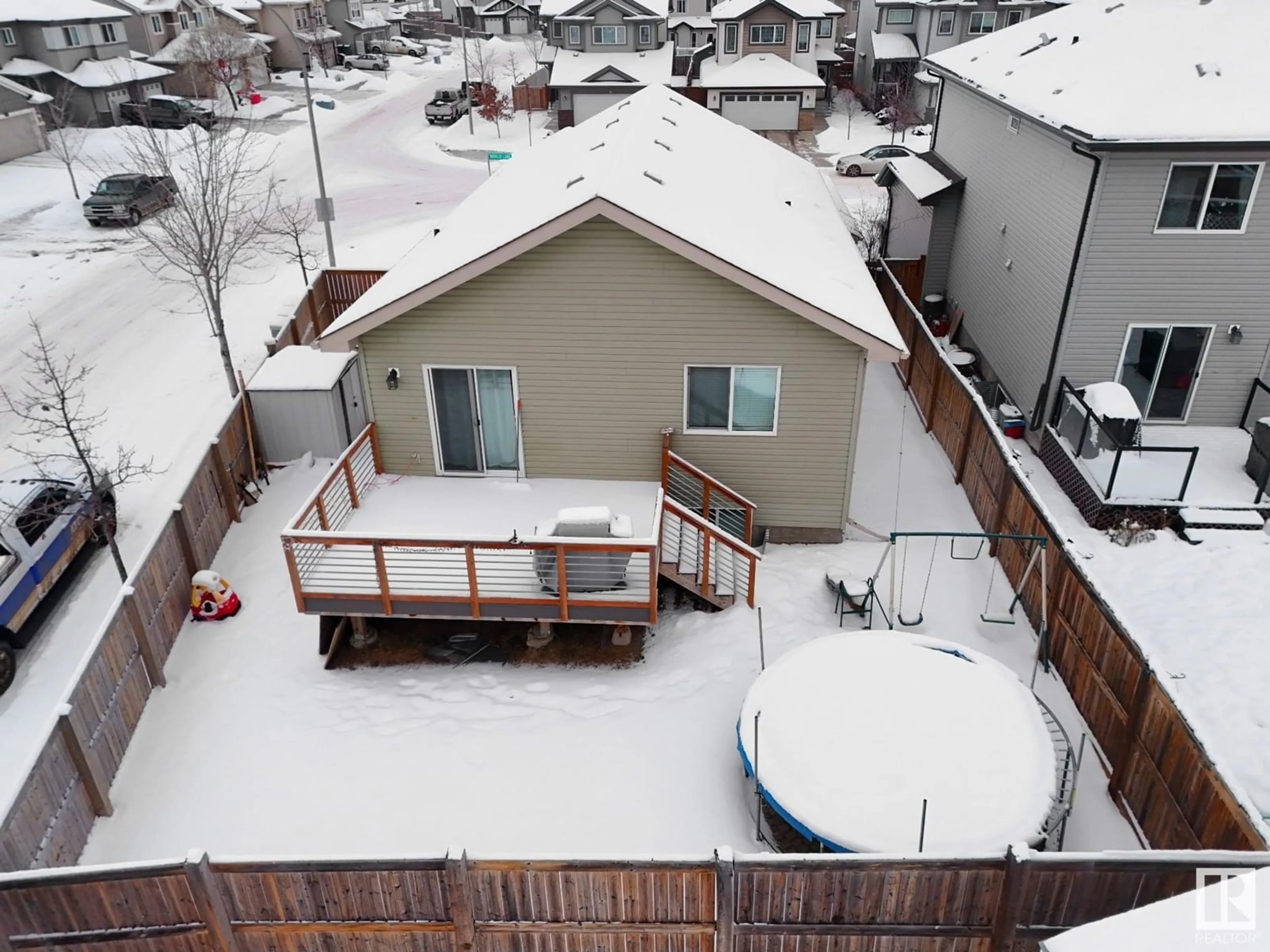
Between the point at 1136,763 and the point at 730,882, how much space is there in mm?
4527

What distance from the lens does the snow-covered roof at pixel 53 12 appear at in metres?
41.3

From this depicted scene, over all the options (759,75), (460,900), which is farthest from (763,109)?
(460,900)

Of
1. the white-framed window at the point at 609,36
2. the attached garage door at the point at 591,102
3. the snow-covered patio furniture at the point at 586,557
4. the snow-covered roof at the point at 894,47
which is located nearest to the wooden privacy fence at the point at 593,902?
the snow-covered patio furniture at the point at 586,557

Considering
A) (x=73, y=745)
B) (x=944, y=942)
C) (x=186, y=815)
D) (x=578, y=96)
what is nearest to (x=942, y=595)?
(x=944, y=942)

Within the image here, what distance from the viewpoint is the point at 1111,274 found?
49.5 feet

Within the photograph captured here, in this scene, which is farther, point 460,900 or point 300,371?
point 300,371

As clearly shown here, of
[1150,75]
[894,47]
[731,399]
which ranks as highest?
[1150,75]

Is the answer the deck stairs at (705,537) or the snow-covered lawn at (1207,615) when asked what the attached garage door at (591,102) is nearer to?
the snow-covered lawn at (1207,615)

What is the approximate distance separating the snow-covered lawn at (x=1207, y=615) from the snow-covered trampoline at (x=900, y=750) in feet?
4.80

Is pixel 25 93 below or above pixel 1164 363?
above

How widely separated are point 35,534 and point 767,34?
44.5m

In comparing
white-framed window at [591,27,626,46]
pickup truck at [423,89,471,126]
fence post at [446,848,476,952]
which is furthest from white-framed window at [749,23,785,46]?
fence post at [446,848,476,952]

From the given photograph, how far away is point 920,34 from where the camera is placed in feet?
160

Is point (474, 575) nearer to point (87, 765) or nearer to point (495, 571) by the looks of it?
point (495, 571)
